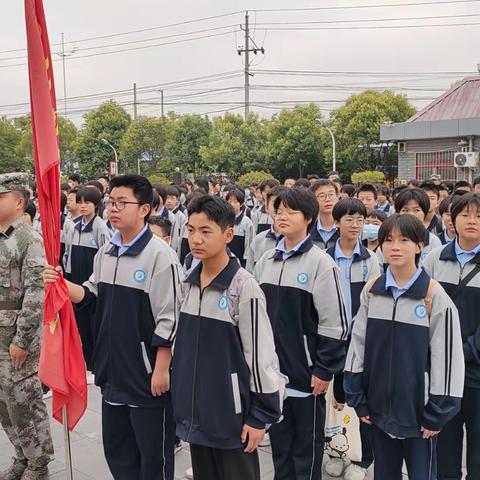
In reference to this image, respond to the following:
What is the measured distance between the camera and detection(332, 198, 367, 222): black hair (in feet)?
12.8

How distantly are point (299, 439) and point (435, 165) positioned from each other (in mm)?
17529

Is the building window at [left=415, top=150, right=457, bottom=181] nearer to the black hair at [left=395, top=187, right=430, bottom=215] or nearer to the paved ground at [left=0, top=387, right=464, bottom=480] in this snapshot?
the black hair at [left=395, top=187, right=430, bottom=215]

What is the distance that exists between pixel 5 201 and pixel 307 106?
30.3 meters

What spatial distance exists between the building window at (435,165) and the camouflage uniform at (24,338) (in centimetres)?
1677

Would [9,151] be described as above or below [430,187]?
above

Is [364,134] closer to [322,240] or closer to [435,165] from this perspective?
[435,165]

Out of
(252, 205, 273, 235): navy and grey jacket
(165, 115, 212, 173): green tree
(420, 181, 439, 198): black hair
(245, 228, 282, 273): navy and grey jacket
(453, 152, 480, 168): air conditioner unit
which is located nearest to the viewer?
(245, 228, 282, 273): navy and grey jacket

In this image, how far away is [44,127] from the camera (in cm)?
279

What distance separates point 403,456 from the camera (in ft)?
9.17

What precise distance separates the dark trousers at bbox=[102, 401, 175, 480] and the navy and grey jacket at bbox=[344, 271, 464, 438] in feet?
Answer: 3.29

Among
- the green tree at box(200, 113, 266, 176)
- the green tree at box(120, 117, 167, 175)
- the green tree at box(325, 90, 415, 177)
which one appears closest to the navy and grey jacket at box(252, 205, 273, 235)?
the green tree at box(325, 90, 415, 177)

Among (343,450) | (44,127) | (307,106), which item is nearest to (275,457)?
(343,450)

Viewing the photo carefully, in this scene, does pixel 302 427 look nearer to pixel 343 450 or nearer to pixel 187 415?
pixel 343 450

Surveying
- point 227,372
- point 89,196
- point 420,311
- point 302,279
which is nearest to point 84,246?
point 89,196
